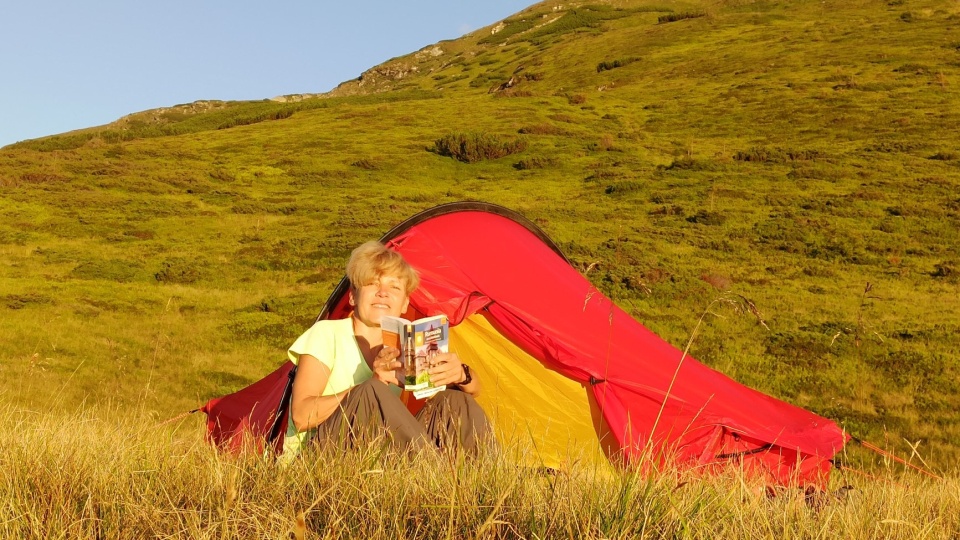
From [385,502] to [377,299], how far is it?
2.04 metres

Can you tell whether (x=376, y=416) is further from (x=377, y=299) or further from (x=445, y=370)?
(x=377, y=299)

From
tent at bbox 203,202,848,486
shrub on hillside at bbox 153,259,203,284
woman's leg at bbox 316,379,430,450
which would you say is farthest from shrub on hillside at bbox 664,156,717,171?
woman's leg at bbox 316,379,430,450

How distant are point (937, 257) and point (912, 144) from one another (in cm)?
1145

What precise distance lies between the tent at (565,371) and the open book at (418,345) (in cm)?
132

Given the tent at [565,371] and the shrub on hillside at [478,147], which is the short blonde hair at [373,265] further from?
the shrub on hillside at [478,147]

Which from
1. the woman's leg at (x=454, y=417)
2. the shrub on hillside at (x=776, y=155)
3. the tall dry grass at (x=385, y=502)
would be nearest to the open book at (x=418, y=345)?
the woman's leg at (x=454, y=417)

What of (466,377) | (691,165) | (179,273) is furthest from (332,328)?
(691,165)

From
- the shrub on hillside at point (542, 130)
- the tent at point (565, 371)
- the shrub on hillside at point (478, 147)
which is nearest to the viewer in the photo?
the tent at point (565, 371)

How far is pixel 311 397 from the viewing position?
14.6 feet

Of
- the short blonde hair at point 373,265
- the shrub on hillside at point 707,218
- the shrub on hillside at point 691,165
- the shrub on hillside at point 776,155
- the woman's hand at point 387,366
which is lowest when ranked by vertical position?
the shrub on hillside at point 707,218

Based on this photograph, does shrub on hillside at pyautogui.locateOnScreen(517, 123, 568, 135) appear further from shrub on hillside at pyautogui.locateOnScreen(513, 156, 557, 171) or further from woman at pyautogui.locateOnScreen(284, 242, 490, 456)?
woman at pyautogui.locateOnScreen(284, 242, 490, 456)

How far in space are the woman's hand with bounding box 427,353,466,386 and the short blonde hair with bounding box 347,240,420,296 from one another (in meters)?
0.69

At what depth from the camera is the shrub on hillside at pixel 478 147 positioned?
3183 cm

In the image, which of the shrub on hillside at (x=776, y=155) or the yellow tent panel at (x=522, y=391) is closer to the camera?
the yellow tent panel at (x=522, y=391)
